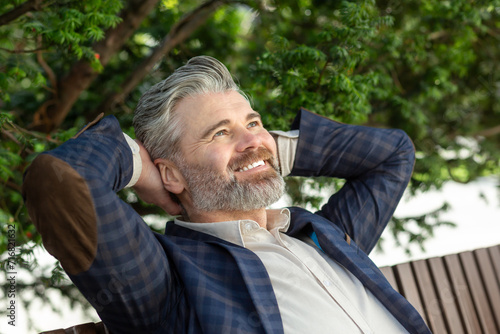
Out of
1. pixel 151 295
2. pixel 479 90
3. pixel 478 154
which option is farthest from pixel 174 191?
pixel 479 90

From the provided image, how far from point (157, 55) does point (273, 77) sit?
1121 mm

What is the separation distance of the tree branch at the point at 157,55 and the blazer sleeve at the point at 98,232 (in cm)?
210

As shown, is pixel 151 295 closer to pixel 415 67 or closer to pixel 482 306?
pixel 482 306

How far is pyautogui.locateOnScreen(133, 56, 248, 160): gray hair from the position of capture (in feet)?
6.40

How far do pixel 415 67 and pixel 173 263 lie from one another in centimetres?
285

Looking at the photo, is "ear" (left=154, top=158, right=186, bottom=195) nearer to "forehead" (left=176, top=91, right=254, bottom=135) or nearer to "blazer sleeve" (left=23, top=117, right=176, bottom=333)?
"forehead" (left=176, top=91, right=254, bottom=135)

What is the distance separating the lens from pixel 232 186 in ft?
6.07

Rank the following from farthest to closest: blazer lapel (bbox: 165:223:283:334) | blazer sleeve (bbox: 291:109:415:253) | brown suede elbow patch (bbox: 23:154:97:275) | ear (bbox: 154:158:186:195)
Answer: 1. blazer sleeve (bbox: 291:109:415:253)
2. ear (bbox: 154:158:186:195)
3. blazer lapel (bbox: 165:223:283:334)
4. brown suede elbow patch (bbox: 23:154:97:275)

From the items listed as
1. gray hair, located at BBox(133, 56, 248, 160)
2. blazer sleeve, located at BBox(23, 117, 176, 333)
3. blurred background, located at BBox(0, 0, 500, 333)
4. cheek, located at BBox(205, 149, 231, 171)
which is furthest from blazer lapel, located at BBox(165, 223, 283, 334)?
blurred background, located at BBox(0, 0, 500, 333)

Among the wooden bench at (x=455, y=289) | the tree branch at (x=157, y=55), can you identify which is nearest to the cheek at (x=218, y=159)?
the wooden bench at (x=455, y=289)

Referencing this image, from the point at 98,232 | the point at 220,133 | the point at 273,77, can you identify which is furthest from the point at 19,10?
the point at 98,232

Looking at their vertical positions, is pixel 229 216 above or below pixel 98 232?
below

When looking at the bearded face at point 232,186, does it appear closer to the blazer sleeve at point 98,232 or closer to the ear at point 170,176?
the ear at point 170,176

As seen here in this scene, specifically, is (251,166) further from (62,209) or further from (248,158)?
(62,209)
